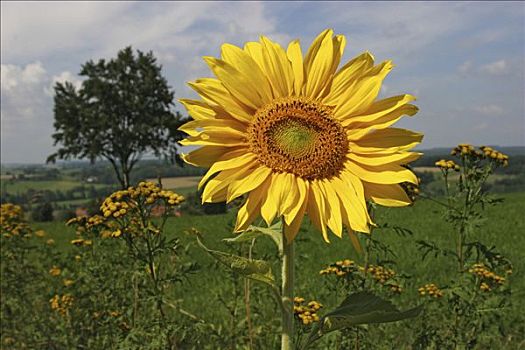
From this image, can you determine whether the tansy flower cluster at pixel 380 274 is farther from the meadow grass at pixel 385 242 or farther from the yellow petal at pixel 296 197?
the yellow petal at pixel 296 197

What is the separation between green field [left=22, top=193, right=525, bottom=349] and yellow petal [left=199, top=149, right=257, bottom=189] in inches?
50.3

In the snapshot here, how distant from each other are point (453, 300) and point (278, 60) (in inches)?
117

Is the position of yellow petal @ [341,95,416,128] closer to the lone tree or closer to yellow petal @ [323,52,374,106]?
yellow petal @ [323,52,374,106]

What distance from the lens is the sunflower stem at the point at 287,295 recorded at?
1634 millimetres

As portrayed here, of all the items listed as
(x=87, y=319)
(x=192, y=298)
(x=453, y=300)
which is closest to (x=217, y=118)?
(x=453, y=300)

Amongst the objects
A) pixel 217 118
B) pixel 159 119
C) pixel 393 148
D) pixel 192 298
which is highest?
pixel 159 119

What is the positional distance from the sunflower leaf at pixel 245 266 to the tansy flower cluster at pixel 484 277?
284cm

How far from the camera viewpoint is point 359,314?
1637 mm

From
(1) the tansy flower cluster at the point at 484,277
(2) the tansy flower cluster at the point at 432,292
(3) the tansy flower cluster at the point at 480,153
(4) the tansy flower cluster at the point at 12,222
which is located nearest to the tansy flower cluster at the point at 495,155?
(3) the tansy flower cluster at the point at 480,153

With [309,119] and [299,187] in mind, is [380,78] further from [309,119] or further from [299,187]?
[299,187]

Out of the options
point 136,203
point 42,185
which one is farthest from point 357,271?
point 42,185

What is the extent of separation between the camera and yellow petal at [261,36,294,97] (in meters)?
1.68

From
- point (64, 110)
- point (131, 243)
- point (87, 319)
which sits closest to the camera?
point (131, 243)

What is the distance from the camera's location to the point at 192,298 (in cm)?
813
